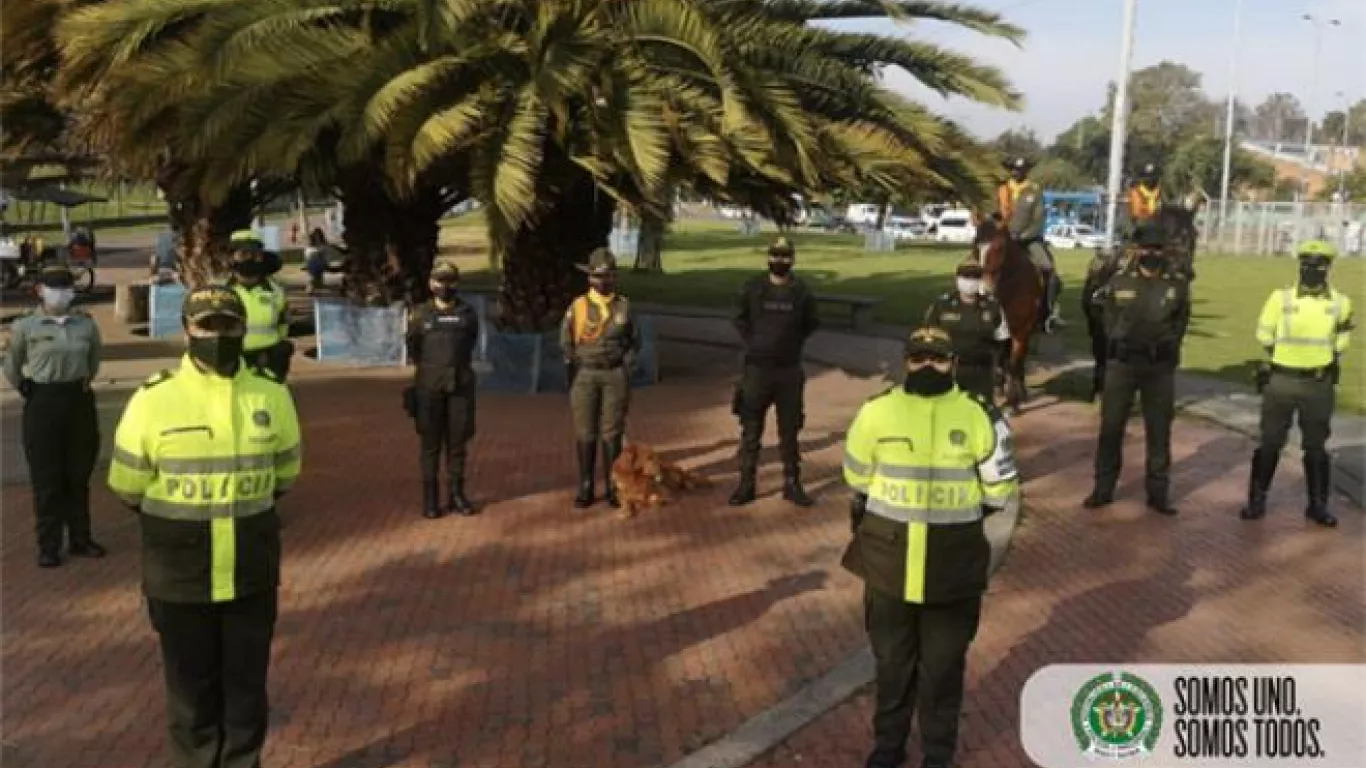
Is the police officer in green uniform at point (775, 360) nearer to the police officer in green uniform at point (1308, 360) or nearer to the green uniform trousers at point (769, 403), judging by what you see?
the green uniform trousers at point (769, 403)

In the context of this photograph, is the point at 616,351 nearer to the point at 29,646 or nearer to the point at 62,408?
the point at 62,408

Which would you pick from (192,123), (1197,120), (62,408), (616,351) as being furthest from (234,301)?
(1197,120)

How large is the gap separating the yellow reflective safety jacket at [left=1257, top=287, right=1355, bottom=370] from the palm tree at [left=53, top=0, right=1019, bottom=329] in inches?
181

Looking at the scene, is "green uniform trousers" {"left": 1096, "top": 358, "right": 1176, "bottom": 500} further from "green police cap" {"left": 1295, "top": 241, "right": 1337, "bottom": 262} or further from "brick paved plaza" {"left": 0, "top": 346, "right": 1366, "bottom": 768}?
"green police cap" {"left": 1295, "top": 241, "right": 1337, "bottom": 262}

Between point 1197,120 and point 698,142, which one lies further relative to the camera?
point 1197,120

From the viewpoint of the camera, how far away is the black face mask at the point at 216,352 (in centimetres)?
413

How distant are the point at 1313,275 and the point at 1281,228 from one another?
1796 inches

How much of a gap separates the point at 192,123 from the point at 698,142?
16.0 ft

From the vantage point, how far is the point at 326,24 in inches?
475

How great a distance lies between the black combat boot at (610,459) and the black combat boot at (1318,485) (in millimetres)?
4747

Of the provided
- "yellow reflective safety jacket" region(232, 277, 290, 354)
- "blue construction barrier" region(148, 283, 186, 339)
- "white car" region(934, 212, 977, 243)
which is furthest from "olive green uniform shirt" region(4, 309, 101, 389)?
"white car" region(934, 212, 977, 243)

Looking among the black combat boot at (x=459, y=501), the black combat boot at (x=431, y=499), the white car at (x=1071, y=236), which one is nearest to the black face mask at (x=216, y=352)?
the black combat boot at (x=431, y=499)

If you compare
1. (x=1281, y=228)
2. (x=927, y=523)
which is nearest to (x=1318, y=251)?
(x=927, y=523)

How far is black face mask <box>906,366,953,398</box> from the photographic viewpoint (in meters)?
4.41
